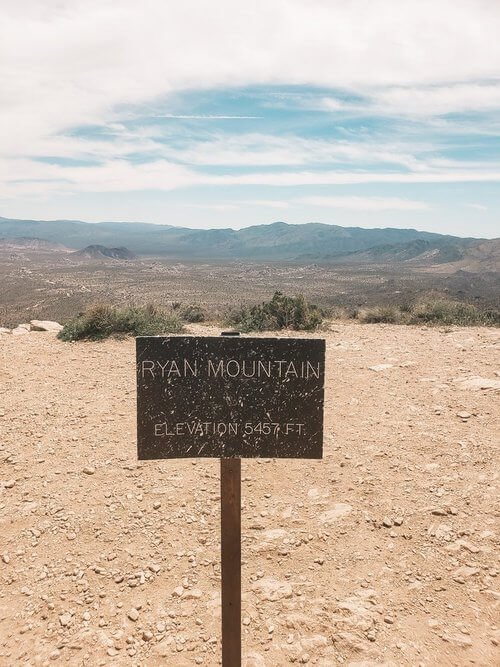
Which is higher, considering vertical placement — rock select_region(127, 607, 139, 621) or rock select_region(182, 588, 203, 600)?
rock select_region(182, 588, 203, 600)

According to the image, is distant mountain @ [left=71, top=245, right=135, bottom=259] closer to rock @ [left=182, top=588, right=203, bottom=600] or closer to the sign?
rock @ [left=182, top=588, right=203, bottom=600]

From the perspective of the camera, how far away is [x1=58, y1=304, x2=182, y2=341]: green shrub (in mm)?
10047

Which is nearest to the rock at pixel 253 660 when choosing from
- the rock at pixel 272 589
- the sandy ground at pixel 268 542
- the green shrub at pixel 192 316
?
the sandy ground at pixel 268 542

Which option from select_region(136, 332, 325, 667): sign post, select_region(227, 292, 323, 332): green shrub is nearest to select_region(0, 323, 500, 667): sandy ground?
select_region(136, 332, 325, 667): sign post

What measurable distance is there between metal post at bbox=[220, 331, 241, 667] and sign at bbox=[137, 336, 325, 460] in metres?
0.13

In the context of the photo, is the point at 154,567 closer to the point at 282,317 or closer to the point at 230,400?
the point at 230,400

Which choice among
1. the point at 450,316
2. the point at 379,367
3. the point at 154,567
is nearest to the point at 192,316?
the point at 450,316

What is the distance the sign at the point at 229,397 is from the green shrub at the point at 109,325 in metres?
7.65

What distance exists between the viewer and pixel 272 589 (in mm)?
3645

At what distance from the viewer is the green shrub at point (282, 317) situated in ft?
39.7

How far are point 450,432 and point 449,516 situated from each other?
5.39 ft

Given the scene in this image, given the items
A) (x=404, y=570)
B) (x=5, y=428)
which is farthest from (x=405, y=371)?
(x=5, y=428)

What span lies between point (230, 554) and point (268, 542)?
4.99ft

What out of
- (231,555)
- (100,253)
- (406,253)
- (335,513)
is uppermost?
(406,253)
